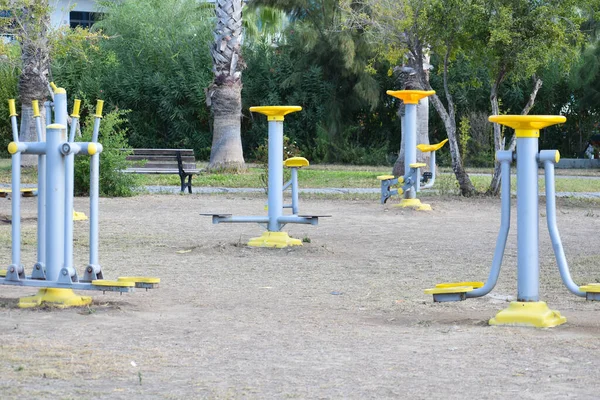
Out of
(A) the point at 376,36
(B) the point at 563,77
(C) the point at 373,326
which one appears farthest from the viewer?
(B) the point at 563,77

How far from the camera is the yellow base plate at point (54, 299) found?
665 centimetres

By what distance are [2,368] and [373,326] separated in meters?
2.25

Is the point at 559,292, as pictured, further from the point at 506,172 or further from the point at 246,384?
the point at 246,384

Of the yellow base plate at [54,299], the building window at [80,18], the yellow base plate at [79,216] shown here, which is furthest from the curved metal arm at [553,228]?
the building window at [80,18]

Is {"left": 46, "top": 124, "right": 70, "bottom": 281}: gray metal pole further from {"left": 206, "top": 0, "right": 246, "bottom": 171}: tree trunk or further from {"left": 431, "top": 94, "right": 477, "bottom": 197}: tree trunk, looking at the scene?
{"left": 206, "top": 0, "right": 246, "bottom": 171}: tree trunk

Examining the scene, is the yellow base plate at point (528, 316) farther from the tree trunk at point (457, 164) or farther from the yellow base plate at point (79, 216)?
the tree trunk at point (457, 164)

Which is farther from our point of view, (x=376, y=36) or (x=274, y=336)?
(x=376, y=36)

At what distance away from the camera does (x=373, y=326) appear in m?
6.21

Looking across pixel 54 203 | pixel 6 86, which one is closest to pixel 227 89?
pixel 6 86

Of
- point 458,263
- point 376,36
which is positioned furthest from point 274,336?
point 376,36

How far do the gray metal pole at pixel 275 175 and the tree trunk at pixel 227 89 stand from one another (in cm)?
1161

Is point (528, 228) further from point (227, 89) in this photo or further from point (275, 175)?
point (227, 89)

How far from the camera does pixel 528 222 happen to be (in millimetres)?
6039

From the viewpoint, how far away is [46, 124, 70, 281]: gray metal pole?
6.58 metres
